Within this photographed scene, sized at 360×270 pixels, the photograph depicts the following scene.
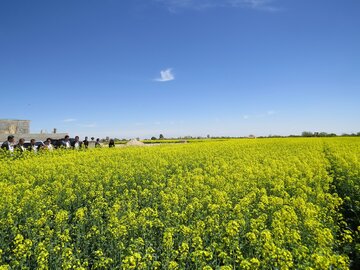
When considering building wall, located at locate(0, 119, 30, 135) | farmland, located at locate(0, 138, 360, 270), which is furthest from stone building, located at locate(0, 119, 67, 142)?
farmland, located at locate(0, 138, 360, 270)

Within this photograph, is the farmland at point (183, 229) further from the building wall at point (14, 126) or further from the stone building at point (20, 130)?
the building wall at point (14, 126)

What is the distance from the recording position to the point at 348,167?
41.2 feet

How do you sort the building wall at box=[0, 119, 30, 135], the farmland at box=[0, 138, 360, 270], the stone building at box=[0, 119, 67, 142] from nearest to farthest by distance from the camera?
the farmland at box=[0, 138, 360, 270] < the stone building at box=[0, 119, 67, 142] < the building wall at box=[0, 119, 30, 135]

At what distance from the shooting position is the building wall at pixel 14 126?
44.2 m

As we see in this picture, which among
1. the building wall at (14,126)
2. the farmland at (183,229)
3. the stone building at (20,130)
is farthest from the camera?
the building wall at (14,126)

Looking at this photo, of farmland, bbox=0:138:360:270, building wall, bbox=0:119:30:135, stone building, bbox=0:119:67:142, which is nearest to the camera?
farmland, bbox=0:138:360:270

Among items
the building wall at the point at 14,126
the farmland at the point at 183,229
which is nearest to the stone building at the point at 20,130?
the building wall at the point at 14,126

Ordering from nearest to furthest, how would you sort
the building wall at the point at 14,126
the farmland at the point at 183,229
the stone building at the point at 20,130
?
the farmland at the point at 183,229 < the stone building at the point at 20,130 < the building wall at the point at 14,126

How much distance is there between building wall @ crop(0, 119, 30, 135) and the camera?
4425 centimetres

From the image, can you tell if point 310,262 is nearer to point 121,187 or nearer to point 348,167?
point 121,187

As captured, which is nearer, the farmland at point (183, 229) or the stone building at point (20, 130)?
the farmland at point (183, 229)

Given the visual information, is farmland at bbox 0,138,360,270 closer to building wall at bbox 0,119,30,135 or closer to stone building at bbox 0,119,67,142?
stone building at bbox 0,119,67,142

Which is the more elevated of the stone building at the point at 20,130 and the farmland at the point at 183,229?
the stone building at the point at 20,130

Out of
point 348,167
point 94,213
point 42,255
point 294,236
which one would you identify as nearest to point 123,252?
point 42,255
